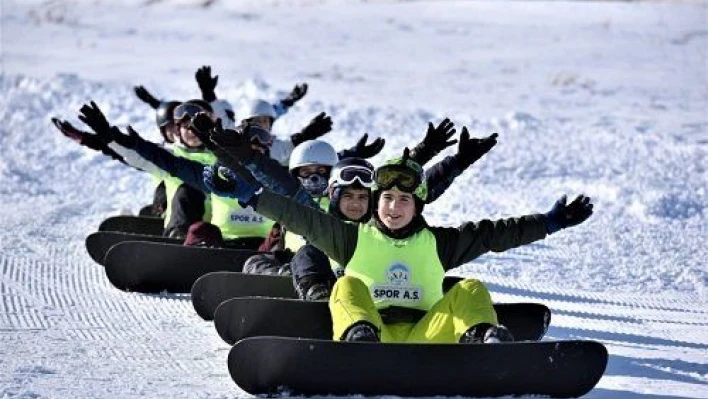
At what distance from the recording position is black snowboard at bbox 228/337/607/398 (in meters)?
6.22

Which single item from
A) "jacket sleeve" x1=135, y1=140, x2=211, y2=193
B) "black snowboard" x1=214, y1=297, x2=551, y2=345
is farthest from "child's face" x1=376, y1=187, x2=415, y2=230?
"jacket sleeve" x1=135, y1=140, x2=211, y2=193

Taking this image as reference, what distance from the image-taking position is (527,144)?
1730 cm

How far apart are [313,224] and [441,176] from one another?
8.17 ft

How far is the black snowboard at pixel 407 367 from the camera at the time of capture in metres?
6.22

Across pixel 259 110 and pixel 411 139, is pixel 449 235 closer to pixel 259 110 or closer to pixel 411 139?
pixel 259 110

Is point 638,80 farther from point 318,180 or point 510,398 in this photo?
point 510,398

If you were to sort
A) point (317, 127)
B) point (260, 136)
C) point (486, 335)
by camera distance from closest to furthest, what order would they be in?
1. point (486, 335)
2. point (260, 136)
3. point (317, 127)

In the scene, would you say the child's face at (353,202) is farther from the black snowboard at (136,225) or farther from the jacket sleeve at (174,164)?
the black snowboard at (136,225)

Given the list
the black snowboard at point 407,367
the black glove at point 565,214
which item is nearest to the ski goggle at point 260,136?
the black glove at point 565,214

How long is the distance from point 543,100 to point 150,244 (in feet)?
46.2

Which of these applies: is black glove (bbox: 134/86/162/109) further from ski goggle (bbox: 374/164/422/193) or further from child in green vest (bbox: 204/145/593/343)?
ski goggle (bbox: 374/164/422/193)

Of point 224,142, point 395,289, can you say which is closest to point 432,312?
point 395,289

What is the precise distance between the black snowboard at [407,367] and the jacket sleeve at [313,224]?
959mm

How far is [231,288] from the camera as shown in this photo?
8.33m
